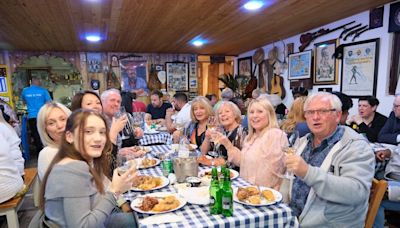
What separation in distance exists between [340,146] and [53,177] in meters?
1.50

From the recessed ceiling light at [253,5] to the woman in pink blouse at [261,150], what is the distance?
1393mm

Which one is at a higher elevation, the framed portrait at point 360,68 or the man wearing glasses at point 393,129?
the framed portrait at point 360,68

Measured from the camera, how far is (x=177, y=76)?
303 inches

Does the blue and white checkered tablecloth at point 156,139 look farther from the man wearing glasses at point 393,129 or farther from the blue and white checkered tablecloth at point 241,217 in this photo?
the man wearing glasses at point 393,129

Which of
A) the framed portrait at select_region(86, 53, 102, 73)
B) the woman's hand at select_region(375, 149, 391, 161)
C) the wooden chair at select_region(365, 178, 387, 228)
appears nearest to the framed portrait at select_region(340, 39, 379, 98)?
the woman's hand at select_region(375, 149, 391, 161)

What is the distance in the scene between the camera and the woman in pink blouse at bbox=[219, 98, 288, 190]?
193 centimetres

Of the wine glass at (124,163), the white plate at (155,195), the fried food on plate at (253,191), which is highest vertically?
the wine glass at (124,163)

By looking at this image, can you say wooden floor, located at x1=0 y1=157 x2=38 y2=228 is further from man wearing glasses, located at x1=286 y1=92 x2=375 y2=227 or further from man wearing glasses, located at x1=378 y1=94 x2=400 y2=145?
man wearing glasses, located at x1=378 y1=94 x2=400 y2=145

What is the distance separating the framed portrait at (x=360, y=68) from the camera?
354 centimetres

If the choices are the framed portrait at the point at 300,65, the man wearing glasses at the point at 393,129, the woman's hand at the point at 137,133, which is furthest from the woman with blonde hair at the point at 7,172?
the framed portrait at the point at 300,65

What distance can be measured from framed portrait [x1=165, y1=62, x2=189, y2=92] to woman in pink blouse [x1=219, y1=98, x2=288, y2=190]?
18.4 ft

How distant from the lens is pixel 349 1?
3.09 metres

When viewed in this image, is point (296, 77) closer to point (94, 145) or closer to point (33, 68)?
point (94, 145)

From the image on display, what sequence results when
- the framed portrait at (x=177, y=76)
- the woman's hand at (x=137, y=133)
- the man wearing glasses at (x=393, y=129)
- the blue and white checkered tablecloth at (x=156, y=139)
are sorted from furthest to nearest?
the framed portrait at (x=177, y=76) → the blue and white checkered tablecloth at (x=156, y=139) → the woman's hand at (x=137, y=133) → the man wearing glasses at (x=393, y=129)
